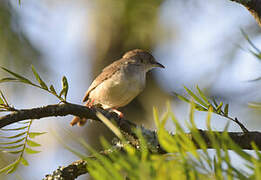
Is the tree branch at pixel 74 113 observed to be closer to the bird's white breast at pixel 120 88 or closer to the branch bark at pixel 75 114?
the branch bark at pixel 75 114

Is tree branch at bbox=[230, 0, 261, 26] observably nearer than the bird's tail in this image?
Yes

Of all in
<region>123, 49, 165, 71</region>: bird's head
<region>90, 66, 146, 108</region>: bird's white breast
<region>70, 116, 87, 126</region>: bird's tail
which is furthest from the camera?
<region>123, 49, 165, 71</region>: bird's head

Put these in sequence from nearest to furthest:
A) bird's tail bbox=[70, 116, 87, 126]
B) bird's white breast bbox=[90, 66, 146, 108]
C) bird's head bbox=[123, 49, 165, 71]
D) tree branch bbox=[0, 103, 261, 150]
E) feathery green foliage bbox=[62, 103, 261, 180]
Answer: feathery green foliage bbox=[62, 103, 261, 180]
tree branch bbox=[0, 103, 261, 150]
bird's white breast bbox=[90, 66, 146, 108]
bird's tail bbox=[70, 116, 87, 126]
bird's head bbox=[123, 49, 165, 71]

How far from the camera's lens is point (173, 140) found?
788 mm

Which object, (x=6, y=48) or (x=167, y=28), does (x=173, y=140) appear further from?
(x=167, y=28)

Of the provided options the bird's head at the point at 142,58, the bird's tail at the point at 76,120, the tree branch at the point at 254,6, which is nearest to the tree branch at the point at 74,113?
the tree branch at the point at 254,6

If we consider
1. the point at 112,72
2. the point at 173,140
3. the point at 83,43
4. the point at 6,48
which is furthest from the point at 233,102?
the point at 173,140

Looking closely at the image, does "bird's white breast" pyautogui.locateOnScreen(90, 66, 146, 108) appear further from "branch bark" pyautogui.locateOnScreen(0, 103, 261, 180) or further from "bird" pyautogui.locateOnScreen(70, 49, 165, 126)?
"branch bark" pyautogui.locateOnScreen(0, 103, 261, 180)

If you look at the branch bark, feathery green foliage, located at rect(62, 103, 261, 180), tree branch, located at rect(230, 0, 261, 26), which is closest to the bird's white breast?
the branch bark

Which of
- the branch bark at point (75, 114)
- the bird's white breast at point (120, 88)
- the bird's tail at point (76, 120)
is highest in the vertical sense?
the branch bark at point (75, 114)

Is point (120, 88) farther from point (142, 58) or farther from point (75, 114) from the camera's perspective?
point (75, 114)

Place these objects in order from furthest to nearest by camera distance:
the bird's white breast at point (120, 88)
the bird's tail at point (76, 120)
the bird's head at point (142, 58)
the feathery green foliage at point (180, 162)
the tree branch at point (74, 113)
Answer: the bird's head at point (142, 58) < the bird's tail at point (76, 120) < the bird's white breast at point (120, 88) < the tree branch at point (74, 113) < the feathery green foliage at point (180, 162)

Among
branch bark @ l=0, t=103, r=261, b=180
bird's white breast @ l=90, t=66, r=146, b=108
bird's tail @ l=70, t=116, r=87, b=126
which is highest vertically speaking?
branch bark @ l=0, t=103, r=261, b=180

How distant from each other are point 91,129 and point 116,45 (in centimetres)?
149
